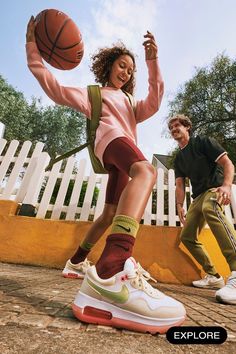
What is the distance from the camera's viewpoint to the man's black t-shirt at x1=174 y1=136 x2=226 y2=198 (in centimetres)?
309

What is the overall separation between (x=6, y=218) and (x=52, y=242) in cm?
74

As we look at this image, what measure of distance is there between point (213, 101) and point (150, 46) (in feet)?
71.8

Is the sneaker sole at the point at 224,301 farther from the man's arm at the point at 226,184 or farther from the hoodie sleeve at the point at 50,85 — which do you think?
the hoodie sleeve at the point at 50,85

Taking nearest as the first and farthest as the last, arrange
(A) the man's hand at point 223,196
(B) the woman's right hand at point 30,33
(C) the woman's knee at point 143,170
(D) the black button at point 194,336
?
(D) the black button at point 194,336, (C) the woman's knee at point 143,170, (B) the woman's right hand at point 30,33, (A) the man's hand at point 223,196

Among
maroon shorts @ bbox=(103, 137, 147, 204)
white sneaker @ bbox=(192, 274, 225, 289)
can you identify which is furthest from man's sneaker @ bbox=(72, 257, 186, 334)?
white sneaker @ bbox=(192, 274, 225, 289)

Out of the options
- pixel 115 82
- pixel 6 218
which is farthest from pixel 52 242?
pixel 115 82

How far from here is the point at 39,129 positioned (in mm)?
31000

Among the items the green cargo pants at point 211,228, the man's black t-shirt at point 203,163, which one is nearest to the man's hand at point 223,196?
the green cargo pants at point 211,228

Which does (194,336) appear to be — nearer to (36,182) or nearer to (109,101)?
(109,101)

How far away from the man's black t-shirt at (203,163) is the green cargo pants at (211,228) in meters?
0.12

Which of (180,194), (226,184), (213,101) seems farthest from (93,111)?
(213,101)

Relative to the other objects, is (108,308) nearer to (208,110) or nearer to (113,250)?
(113,250)

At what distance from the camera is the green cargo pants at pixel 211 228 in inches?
101

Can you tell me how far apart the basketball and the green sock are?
163cm
